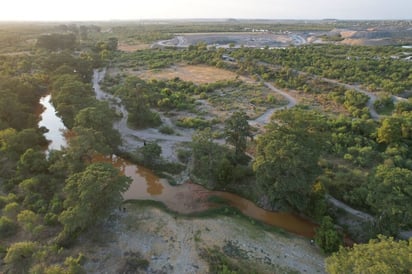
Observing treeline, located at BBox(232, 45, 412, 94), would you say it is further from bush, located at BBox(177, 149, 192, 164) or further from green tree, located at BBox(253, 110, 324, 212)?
bush, located at BBox(177, 149, 192, 164)

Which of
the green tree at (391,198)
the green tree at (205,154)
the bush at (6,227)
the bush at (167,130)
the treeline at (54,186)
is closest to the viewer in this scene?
the green tree at (391,198)

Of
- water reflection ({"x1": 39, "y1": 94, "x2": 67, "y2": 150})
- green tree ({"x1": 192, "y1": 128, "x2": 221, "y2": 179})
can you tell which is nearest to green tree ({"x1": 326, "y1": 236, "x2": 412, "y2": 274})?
green tree ({"x1": 192, "y1": 128, "x2": 221, "y2": 179})

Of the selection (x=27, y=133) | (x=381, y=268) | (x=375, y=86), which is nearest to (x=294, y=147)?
(x=381, y=268)

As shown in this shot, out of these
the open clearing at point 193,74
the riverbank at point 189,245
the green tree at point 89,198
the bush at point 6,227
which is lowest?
the riverbank at point 189,245

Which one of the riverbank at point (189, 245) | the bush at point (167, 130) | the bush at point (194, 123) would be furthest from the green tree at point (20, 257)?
the bush at point (194, 123)

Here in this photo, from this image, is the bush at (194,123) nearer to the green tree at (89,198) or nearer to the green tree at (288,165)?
the green tree at (288,165)

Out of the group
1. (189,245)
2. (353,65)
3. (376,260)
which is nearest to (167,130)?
(189,245)

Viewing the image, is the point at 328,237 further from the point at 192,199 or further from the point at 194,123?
the point at 194,123
